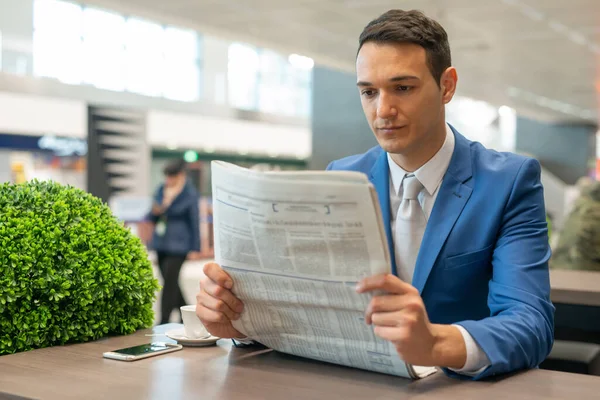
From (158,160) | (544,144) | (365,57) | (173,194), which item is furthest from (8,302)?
(544,144)

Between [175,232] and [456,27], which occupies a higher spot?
[456,27]

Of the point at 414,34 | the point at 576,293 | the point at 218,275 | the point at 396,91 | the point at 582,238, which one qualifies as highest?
the point at 414,34

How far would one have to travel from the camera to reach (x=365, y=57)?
149cm

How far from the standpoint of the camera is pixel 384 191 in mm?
1636

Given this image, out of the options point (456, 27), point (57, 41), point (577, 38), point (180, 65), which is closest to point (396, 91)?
point (456, 27)

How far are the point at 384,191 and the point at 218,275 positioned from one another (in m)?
0.47

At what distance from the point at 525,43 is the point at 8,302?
972 centimetres

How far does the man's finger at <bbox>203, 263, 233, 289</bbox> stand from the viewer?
4.41ft

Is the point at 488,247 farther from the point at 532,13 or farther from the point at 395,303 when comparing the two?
the point at 532,13

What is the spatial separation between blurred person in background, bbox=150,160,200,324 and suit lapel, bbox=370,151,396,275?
473cm

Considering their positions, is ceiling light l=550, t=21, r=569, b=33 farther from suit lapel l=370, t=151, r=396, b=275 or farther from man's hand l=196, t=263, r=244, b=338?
man's hand l=196, t=263, r=244, b=338

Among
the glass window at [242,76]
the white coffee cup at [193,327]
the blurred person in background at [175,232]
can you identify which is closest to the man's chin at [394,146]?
the white coffee cup at [193,327]

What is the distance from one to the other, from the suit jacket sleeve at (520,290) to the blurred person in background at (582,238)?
3321mm

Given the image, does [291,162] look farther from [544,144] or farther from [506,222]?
[506,222]
